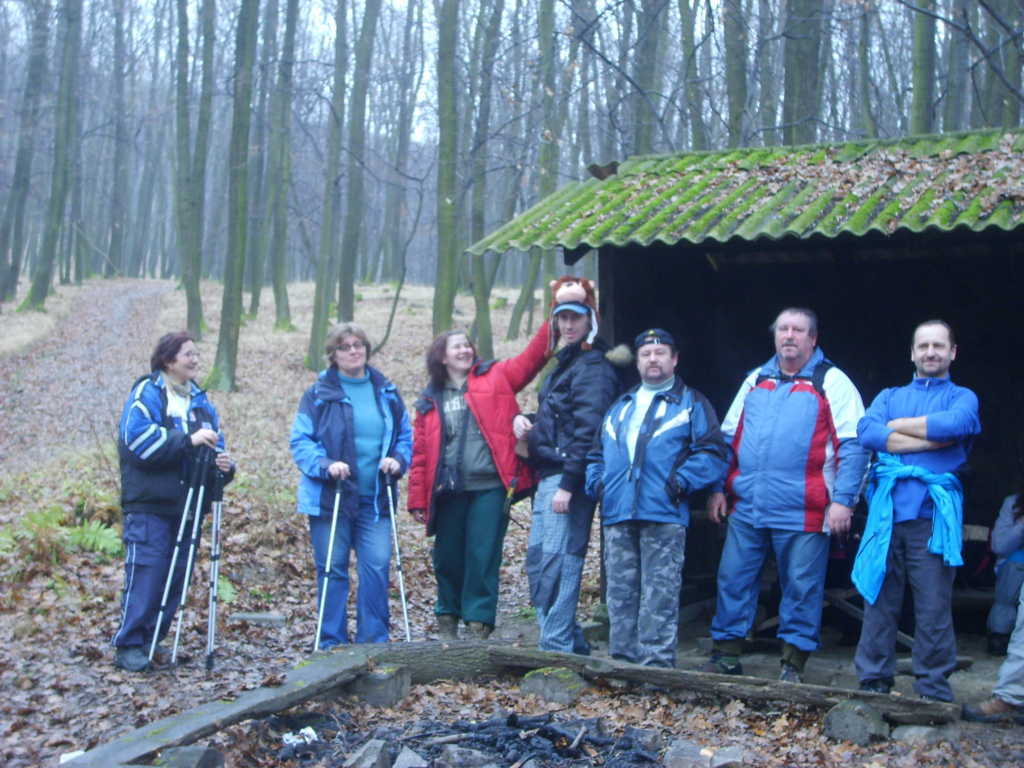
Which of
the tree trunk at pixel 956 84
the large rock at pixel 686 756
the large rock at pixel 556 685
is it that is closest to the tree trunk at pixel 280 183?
the tree trunk at pixel 956 84

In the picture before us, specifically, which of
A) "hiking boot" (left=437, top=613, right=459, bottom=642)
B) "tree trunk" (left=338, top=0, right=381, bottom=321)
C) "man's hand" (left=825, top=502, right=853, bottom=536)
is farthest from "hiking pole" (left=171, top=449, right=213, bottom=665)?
"tree trunk" (left=338, top=0, right=381, bottom=321)

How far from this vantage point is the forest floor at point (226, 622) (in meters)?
5.15

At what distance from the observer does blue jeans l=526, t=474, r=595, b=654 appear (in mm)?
6285

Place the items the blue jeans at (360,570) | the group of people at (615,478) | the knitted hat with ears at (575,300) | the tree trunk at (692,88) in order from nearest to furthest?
the group of people at (615,478) < the knitted hat with ears at (575,300) < the blue jeans at (360,570) < the tree trunk at (692,88)

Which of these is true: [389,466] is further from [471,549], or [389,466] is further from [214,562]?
[214,562]

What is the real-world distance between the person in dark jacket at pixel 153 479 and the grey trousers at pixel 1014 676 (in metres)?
4.58

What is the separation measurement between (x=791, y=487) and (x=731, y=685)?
3.56 feet

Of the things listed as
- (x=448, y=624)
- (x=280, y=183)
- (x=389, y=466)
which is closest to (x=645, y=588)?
(x=448, y=624)

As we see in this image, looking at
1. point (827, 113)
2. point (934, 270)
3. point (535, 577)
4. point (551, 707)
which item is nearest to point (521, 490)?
point (535, 577)

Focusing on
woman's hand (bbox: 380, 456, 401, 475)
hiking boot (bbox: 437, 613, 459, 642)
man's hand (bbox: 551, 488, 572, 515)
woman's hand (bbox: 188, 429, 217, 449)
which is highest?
woman's hand (bbox: 188, 429, 217, 449)

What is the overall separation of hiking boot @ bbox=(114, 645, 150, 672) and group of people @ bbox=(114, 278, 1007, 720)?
12 mm

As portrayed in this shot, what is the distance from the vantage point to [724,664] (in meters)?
6.03

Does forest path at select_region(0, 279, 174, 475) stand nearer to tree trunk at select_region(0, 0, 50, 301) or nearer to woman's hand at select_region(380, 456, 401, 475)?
tree trunk at select_region(0, 0, 50, 301)

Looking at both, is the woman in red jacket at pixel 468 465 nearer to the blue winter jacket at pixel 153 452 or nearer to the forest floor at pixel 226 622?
the forest floor at pixel 226 622
